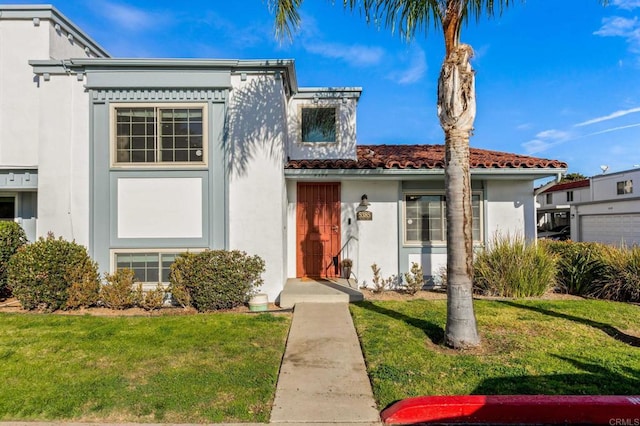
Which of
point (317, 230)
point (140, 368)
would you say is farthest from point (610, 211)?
point (140, 368)

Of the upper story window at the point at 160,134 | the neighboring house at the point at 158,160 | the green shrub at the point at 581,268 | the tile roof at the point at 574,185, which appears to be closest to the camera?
the neighboring house at the point at 158,160

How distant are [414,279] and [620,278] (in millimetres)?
4646

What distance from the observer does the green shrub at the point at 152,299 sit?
782 centimetres

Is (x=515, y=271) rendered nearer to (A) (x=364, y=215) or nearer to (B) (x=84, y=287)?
(A) (x=364, y=215)

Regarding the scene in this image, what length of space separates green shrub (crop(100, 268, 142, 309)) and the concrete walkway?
12.5ft

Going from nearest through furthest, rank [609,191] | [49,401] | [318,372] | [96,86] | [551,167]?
[49,401], [318,372], [96,86], [551,167], [609,191]

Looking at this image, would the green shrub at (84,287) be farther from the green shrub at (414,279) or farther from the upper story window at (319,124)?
the green shrub at (414,279)

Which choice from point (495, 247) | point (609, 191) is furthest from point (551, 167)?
point (609, 191)

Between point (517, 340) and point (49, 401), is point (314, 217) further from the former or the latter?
point (49, 401)

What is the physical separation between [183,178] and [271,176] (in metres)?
2.03

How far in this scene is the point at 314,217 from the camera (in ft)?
33.5

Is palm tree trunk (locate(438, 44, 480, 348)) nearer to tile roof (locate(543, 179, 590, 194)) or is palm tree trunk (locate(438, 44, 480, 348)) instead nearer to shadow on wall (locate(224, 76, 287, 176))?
shadow on wall (locate(224, 76, 287, 176))

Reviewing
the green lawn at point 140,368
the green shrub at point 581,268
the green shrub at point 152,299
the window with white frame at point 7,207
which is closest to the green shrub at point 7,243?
the window with white frame at point 7,207

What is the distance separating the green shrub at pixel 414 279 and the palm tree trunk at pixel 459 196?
3.59 meters
